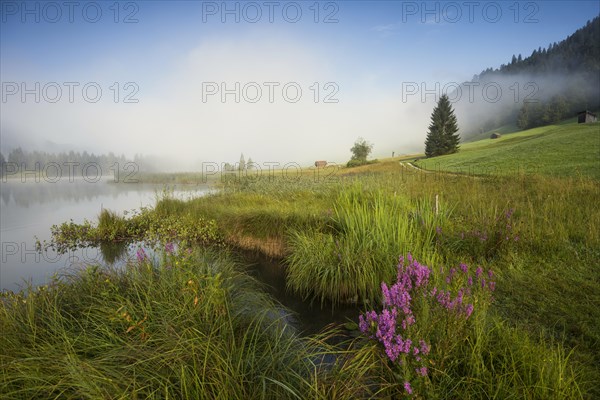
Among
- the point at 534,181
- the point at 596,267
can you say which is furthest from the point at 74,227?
the point at 534,181

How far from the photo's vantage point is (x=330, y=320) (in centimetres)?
444

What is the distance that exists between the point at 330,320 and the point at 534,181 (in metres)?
12.4

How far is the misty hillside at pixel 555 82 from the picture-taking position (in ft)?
283

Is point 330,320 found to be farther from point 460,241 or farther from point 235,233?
point 235,233

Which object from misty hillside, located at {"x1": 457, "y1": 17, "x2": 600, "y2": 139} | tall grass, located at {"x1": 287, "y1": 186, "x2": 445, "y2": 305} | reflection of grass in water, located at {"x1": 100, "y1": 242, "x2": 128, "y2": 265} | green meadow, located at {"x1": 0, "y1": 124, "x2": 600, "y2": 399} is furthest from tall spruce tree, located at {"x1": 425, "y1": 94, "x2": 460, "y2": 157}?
reflection of grass in water, located at {"x1": 100, "y1": 242, "x2": 128, "y2": 265}

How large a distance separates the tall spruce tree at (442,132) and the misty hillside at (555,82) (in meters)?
42.2

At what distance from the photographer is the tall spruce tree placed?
5850cm

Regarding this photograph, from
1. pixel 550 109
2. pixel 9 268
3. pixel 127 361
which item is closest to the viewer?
pixel 127 361

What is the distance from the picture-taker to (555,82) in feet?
391

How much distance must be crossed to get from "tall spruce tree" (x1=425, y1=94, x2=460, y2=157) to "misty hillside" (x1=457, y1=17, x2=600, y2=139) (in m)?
42.2

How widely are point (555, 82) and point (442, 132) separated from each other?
335 feet

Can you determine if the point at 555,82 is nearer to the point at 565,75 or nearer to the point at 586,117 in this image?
the point at 565,75

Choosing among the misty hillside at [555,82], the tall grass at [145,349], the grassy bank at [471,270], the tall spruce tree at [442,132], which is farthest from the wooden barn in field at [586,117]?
the tall grass at [145,349]

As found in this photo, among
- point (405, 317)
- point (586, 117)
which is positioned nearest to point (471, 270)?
point (405, 317)
